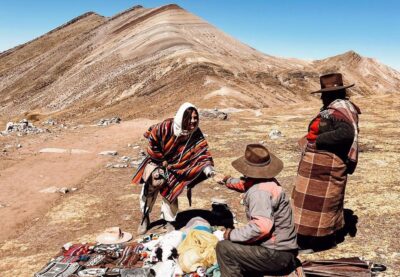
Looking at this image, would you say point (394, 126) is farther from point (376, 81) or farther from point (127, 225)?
point (376, 81)

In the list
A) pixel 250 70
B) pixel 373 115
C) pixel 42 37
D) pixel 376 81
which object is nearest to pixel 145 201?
pixel 373 115

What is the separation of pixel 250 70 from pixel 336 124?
51.4 meters

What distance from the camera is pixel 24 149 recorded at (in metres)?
21.6

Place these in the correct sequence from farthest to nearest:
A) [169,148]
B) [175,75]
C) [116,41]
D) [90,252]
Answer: [116,41], [175,75], [169,148], [90,252]

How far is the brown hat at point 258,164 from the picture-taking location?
5273 mm

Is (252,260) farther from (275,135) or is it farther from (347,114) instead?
(275,135)

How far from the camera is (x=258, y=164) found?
538cm

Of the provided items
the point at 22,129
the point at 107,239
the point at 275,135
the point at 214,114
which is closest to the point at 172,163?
the point at 107,239

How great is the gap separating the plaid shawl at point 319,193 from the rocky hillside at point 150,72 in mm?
29139

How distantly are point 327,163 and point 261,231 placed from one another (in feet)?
7.99

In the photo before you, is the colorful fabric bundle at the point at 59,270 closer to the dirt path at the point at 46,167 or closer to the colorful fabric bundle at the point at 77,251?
the colorful fabric bundle at the point at 77,251

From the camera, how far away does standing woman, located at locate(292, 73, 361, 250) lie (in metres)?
6.78

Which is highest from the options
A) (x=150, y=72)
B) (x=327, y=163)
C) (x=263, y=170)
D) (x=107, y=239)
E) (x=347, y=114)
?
(x=150, y=72)

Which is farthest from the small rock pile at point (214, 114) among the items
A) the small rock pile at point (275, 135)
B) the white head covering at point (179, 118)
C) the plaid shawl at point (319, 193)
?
the plaid shawl at point (319, 193)
